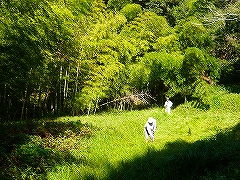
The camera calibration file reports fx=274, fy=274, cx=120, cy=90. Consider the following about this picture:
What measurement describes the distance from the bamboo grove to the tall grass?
2.49m

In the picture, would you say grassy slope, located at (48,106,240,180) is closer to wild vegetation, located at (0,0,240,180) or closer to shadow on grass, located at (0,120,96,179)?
wild vegetation, located at (0,0,240,180)

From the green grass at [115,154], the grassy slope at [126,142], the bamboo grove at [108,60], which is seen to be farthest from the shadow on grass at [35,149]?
the bamboo grove at [108,60]

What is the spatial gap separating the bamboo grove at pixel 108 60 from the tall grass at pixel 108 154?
2.49 meters

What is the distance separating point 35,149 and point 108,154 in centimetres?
191

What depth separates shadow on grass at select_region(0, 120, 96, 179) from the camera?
5523mm

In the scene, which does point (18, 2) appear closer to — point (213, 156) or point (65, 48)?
point (213, 156)

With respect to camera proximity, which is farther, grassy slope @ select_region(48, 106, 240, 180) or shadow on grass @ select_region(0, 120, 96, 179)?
grassy slope @ select_region(48, 106, 240, 180)

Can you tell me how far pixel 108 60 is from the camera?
14.1m

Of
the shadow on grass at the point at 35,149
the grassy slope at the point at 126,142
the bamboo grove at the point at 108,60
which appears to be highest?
the bamboo grove at the point at 108,60

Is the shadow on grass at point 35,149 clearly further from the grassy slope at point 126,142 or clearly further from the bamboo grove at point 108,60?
the bamboo grove at point 108,60

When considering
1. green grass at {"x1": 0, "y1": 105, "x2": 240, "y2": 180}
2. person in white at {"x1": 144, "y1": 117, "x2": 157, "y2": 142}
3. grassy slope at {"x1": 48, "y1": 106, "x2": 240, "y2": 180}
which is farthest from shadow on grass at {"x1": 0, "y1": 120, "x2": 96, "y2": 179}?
person in white at {"x1": 144, "y1": 117, "x2": 157, "y2": 142}

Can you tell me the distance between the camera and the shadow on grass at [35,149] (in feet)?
18.1

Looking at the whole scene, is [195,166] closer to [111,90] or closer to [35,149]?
[35,149]

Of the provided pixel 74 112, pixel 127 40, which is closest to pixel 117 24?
pixel 127 40
